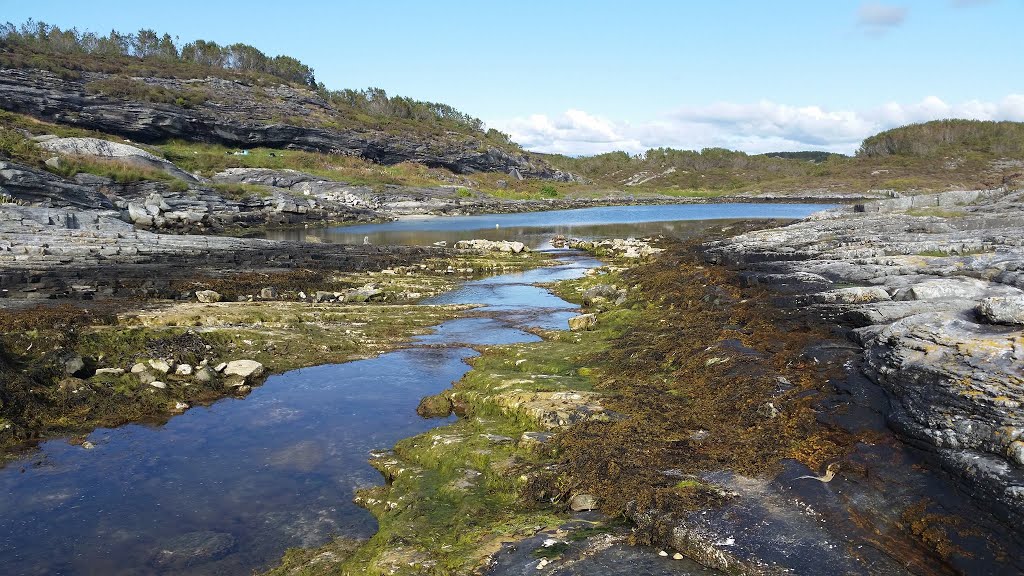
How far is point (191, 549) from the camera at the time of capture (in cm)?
782

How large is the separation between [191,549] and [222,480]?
6.91 feet

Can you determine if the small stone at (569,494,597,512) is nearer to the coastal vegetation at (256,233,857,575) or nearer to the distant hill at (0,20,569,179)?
the coastal vegetation at (256,233,857,575)

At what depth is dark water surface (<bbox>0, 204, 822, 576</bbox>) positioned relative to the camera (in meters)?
7.80

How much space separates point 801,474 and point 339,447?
308 inches

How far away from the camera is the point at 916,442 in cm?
689

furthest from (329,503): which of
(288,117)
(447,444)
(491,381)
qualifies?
(288,117)

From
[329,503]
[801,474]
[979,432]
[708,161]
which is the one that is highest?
[708,161]

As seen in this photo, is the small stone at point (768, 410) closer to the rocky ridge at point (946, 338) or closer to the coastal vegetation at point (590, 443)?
the coastal vegetation at point (590, 443)

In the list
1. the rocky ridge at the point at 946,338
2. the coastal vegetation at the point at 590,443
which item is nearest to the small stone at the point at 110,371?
the coastal vegetation at the point at 590,443

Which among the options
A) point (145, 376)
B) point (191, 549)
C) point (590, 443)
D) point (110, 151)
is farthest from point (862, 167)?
point (191, 549)

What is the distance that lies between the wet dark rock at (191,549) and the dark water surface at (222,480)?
0.07 feet

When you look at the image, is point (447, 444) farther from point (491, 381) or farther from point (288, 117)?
point (288, 117)

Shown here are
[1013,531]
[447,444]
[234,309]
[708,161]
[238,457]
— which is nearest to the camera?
[1013,531]

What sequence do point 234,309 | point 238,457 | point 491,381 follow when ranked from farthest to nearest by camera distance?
point 234,309, point 491,381, point 238,457
